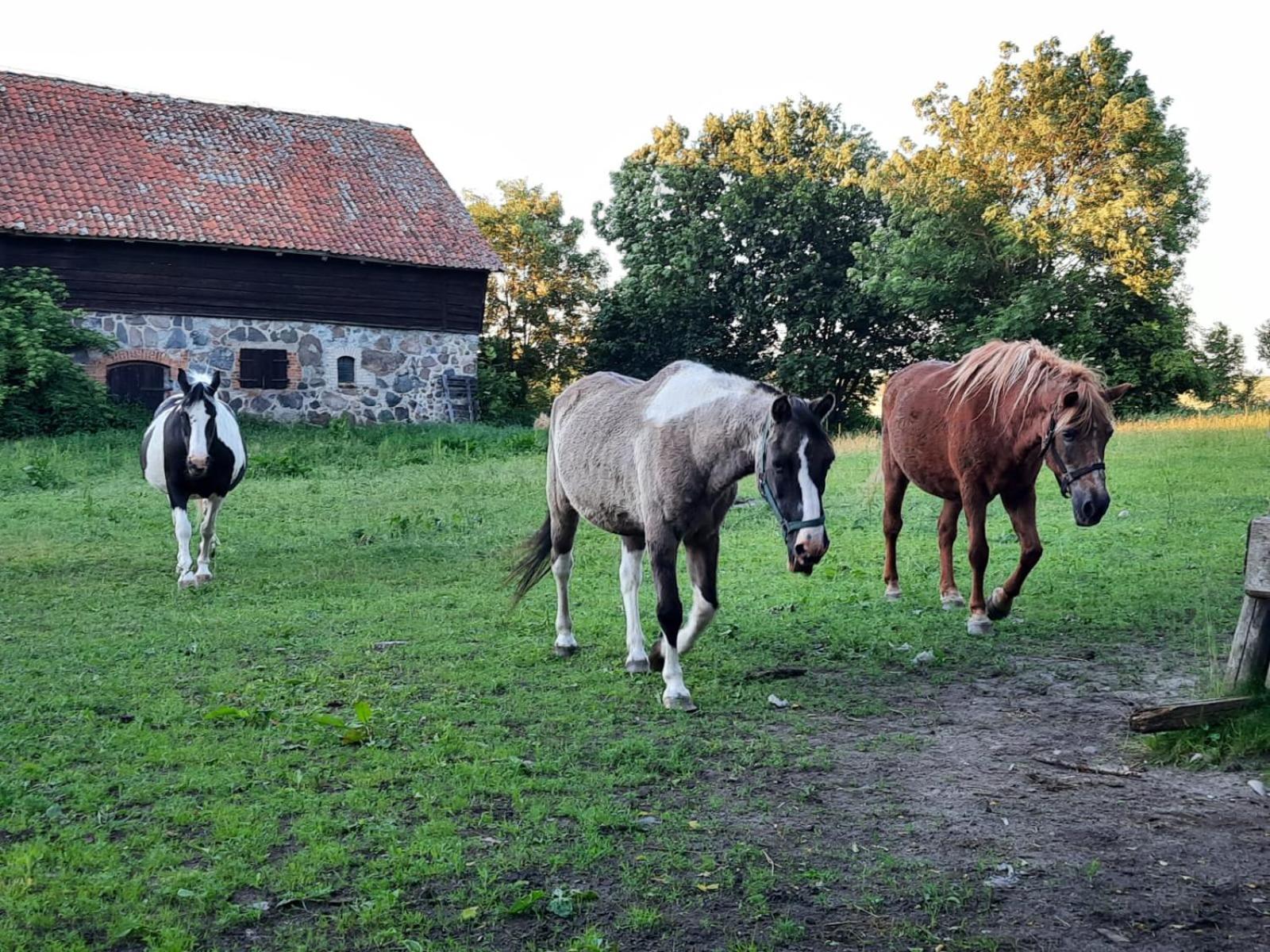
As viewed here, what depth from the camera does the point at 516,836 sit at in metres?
4.21

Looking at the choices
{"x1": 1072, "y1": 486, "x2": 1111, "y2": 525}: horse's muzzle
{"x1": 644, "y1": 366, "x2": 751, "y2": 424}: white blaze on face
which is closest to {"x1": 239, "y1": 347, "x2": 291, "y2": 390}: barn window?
{"x1": 644, "y1": 366, "x2": 751, "y2": 424}: white blaze on face

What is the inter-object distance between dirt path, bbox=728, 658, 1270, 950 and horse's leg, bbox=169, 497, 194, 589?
637cm

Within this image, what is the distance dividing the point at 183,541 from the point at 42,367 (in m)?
13.2

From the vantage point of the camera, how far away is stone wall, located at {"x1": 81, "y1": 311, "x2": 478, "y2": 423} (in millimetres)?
24250

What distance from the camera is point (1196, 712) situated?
5105 millimetres

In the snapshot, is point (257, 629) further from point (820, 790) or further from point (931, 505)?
point (931, 505)

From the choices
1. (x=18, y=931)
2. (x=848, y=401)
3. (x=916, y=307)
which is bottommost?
(x=18, y=931)

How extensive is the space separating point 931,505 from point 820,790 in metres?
9.91

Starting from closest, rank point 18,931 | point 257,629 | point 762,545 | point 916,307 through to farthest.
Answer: point 18,931 → point 257,629 → point 762,545 → point 916,307

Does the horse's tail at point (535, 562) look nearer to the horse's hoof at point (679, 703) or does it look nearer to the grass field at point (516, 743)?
the grass field at point (516, 743)

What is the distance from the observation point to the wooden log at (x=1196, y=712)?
16.8 feet

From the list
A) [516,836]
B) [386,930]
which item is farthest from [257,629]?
[386,930]

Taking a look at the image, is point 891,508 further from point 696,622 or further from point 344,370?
point 344,370

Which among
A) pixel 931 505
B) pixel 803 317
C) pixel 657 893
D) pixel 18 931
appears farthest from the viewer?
pixel 803 317
